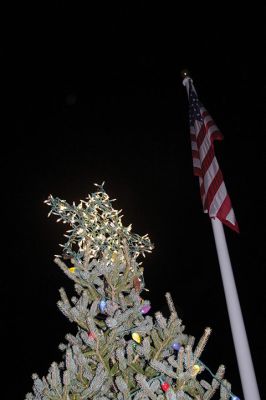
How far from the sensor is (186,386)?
2.36m

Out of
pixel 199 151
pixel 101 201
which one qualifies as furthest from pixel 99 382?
pixel 199 151

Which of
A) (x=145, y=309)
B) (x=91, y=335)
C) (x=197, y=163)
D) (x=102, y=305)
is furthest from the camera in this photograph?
(x=197, y=163)

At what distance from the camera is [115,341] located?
2.66 m

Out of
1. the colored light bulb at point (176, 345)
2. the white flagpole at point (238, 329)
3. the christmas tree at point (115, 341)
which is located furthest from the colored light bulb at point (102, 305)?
the white flagpole at point (238, 329)

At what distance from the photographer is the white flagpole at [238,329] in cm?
308

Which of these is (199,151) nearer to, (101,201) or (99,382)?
(101,201)

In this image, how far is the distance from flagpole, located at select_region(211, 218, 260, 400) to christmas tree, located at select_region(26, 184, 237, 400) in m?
0.61

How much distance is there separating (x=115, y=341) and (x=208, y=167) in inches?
94.0

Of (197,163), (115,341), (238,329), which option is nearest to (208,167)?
(197,163)

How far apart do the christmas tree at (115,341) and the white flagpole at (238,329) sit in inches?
24.0

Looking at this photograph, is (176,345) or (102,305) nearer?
(176,345)

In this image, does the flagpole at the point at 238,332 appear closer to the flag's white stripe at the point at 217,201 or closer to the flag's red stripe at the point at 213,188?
the flag's white stripe at the point at 217,201

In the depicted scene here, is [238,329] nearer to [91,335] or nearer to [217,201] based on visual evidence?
[217,201]

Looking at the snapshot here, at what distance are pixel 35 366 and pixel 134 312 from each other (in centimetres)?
1230
